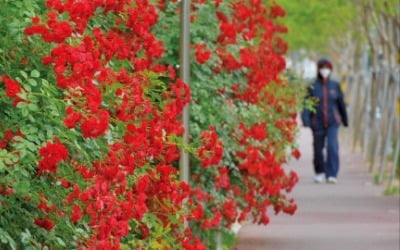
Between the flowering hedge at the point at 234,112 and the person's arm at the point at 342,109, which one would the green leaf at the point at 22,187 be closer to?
the flowering hedge at the point at 234,112

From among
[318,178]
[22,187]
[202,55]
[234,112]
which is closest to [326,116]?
[318,178]

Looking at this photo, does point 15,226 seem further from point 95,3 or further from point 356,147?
point 356,147

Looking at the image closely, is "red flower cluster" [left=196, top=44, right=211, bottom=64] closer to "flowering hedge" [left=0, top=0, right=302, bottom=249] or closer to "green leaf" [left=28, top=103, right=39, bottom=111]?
"flowering hedge" [left=0, top=0, right=302, bottom=249]

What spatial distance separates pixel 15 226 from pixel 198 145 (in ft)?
17.9

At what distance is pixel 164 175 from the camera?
9547 millimetres

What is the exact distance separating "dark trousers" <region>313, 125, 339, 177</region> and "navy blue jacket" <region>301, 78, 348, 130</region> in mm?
110

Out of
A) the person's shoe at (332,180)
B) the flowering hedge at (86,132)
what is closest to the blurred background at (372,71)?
the person's shoe at (332,180)

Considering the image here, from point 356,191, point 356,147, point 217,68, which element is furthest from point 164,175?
point 356,147

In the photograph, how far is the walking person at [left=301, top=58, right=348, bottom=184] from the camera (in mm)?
25750

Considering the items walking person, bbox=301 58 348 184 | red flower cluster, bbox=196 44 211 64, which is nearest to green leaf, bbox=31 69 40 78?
red flower cluster, bbox=196 44 211 64

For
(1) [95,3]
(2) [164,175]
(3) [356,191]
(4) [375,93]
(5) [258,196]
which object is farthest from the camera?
(4) [375,93]

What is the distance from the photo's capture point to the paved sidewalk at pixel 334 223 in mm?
16812

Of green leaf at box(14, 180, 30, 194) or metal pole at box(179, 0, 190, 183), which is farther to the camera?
metal pole at box(179, 0, 190, 183)

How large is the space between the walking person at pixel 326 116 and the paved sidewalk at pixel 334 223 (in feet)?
1.44
